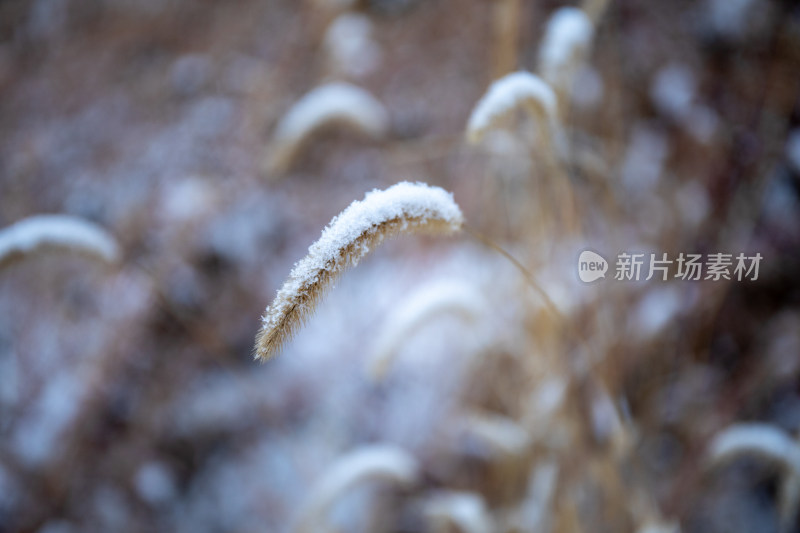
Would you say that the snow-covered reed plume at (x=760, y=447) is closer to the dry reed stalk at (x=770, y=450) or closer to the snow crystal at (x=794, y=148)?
the dry reed stalk at (x=770, y=450)

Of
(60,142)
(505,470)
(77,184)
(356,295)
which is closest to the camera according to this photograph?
(505,470)

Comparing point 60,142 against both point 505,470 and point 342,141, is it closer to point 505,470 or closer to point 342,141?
point 342,141

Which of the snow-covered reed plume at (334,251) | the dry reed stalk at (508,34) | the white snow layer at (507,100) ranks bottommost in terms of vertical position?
the snow-covered reed plume at (334,251)

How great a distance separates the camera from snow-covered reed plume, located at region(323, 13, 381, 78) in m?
1.43

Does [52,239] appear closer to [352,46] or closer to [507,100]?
[507,100]

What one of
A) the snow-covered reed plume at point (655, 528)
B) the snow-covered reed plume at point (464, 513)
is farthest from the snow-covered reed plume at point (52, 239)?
the snow-covered reed plume at point (655, 528)

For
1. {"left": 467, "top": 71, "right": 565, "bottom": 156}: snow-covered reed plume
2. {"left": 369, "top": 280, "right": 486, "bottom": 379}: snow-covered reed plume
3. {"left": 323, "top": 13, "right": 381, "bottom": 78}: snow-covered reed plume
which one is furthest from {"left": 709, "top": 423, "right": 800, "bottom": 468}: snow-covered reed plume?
{"left": 323, "top": 13, "right": 381, "bottom": 78}: snow-covered reed plume

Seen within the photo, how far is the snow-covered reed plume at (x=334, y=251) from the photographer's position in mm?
361

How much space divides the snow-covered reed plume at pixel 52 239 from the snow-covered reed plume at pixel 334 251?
0.38 m

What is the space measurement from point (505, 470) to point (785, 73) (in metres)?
1.22

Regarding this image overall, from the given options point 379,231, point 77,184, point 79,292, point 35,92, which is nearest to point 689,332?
point 379,231

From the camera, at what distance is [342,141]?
67.3 inches

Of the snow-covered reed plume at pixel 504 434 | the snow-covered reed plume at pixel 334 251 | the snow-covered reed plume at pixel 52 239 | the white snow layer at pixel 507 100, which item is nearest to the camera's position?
the snow-covered reed plume at pixel 334 251

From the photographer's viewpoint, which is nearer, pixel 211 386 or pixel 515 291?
pixel 515 291
